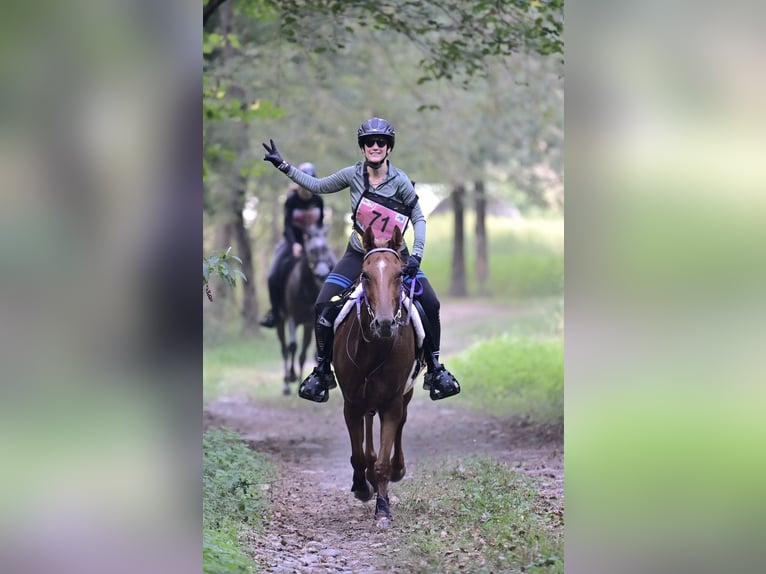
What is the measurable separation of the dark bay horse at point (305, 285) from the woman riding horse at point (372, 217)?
6.24m

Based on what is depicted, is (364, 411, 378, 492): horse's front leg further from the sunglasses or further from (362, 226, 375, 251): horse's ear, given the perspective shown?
the sunglasses

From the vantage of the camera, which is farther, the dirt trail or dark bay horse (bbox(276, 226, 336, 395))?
dark bay horse (bbox(276, 226, 336, 395))

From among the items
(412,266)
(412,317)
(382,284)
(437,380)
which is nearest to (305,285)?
(437,380)

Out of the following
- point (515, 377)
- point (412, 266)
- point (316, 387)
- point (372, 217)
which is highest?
point (372, 217)

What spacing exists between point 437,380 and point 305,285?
7194 mm

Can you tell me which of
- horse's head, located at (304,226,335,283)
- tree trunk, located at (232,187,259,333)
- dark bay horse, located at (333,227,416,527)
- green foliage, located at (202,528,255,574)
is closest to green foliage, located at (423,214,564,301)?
tree trunk, located at (232,187,259,333)

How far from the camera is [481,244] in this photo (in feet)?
116

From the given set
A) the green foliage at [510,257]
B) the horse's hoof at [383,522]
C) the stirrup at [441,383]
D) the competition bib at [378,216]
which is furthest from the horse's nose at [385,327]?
the green foliage at [510,257]

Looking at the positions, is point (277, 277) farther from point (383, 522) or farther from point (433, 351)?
point (383, 522)

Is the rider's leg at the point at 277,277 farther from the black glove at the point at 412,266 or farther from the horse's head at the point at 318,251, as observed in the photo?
the black glove at the point at 412,266

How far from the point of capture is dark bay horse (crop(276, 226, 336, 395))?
14.7 meters

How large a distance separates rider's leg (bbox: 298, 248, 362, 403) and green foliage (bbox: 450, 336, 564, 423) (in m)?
5.30
